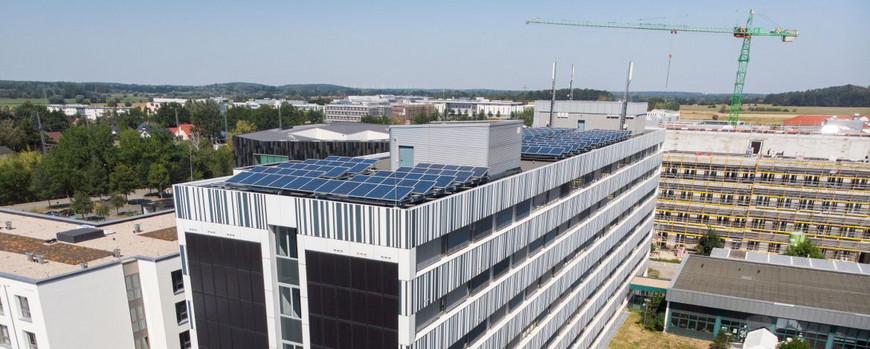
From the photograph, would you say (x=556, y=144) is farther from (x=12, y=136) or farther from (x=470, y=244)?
(x=12, y=136)

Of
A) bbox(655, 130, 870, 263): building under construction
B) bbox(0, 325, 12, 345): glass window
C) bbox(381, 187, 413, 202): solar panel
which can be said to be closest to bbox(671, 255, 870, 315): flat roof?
bbox(655, 130, 870, 263): building under construction

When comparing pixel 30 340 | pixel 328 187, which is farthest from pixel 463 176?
pixel 30 340

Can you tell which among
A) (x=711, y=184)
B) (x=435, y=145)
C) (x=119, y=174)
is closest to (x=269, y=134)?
(x=119, y=174)

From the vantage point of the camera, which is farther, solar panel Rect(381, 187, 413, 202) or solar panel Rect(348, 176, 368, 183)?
solar panel Rect(348, 176, 368, 183)

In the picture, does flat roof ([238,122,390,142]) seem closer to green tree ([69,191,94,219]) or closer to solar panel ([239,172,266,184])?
green tree ([69,191,94,219])

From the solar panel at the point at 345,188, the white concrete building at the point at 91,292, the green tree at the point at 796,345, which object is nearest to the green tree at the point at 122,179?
the white concrete building at the point at 91,292

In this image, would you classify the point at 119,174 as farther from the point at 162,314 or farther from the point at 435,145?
the point at 435,145
